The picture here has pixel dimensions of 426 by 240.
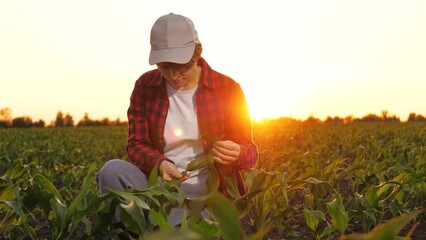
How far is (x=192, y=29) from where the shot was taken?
3775mm

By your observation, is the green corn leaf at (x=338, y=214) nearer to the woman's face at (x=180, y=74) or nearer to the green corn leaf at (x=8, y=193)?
the woman's face at (x=180, y=74)

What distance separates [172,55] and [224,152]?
0.59m

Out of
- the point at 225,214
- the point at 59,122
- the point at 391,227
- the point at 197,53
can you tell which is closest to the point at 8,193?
the point at 197,53

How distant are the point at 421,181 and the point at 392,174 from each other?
183 centimetres

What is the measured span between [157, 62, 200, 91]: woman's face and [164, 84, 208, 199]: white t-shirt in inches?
1.6

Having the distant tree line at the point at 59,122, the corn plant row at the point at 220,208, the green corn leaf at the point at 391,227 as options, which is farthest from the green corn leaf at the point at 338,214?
the distant tree line at the point at 59,122

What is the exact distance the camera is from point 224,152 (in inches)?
139

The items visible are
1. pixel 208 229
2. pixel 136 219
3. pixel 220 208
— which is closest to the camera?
pixel 220 208

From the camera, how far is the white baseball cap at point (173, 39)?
3582 millimetres

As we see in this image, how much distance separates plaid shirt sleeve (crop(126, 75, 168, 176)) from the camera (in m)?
3.99

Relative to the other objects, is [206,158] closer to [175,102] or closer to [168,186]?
[168,186]

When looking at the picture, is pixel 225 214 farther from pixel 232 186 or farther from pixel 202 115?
pixel 202 115

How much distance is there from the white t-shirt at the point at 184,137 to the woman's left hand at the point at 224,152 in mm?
459

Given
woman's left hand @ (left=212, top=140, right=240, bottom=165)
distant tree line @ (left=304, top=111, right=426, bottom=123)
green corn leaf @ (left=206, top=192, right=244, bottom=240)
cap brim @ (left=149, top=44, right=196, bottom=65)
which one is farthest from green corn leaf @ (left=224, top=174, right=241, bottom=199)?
distant tree line @ (left=304, top=111, right=426, bottom=123)
